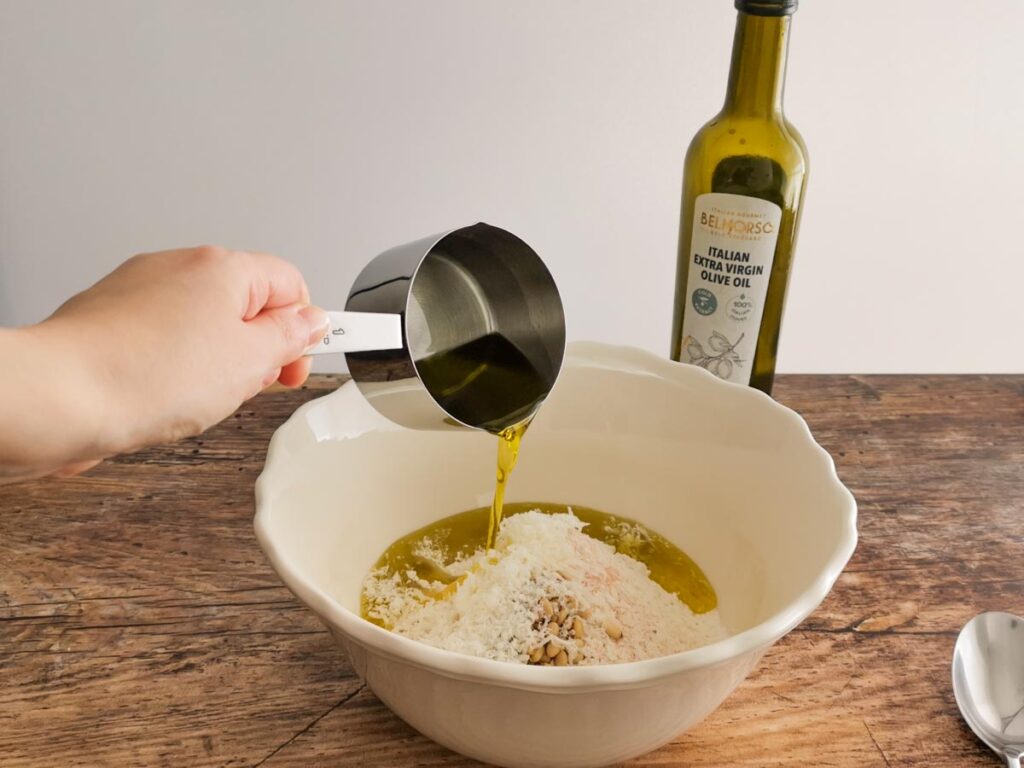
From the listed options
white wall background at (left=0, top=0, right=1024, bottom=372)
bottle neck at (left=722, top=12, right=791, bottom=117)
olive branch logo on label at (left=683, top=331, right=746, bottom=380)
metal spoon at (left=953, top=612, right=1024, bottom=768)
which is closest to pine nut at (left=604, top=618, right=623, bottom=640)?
metal spoon at (left=953, top=612, right=1024, bottom=768)

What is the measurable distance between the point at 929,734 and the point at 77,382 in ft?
2.25

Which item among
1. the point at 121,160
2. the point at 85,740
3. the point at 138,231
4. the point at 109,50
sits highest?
the point at 109,50

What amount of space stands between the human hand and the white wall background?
1.00m

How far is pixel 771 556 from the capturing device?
0.87 metres

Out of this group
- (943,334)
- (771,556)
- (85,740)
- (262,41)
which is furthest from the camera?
(943,334)

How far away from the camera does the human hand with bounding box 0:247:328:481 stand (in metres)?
0.57

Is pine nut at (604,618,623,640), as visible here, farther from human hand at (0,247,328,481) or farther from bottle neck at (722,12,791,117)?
bottle neck at (722,12,791,117)

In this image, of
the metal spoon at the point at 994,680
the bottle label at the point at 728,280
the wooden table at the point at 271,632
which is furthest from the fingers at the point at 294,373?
the metal spoon at the point at 994,680

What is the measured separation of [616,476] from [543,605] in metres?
0.28

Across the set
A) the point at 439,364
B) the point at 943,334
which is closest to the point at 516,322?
the point at 439,364

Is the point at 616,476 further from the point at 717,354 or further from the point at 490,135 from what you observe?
the point at 490,135

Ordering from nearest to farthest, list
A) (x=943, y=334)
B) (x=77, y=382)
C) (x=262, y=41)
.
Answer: (x=77, y=382) → (x=262, y=41) → (x=943, y=334)

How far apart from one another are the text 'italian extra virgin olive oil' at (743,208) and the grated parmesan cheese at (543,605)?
310 mm

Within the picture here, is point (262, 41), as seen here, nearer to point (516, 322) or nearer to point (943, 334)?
point (516, 322)
